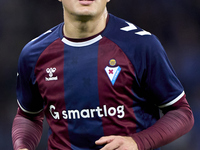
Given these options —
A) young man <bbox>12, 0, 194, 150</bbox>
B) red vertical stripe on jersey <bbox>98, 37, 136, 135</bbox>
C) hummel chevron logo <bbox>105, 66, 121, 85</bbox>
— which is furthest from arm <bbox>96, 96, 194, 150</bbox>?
hummel chevron logo <bbox>105, 66, 121, 85</bbox>

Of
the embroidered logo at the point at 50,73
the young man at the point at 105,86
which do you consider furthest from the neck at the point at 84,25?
the embroidered logo at the point at 50,73

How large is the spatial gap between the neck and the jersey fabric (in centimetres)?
4

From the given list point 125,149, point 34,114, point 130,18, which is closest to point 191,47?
point 130,18

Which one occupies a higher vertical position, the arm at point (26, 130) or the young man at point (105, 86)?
the young man at point (105, 86)

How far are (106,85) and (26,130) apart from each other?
671mm

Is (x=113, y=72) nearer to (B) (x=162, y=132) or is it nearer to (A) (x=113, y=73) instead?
(A) (x=113, y=73)

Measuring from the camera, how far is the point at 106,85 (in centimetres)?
210

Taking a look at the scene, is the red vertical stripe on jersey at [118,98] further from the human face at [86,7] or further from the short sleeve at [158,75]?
the human face at [86,7]

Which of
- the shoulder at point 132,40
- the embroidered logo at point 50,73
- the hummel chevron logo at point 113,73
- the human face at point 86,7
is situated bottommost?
the embroidered logo at point 50,73

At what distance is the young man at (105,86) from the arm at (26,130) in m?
0.07

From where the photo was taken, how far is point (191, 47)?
17.3 feet

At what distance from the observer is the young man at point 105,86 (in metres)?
2.06

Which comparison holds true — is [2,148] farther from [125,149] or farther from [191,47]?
[125,149]

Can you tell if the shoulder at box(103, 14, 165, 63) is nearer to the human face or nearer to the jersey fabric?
the jersey fabric
